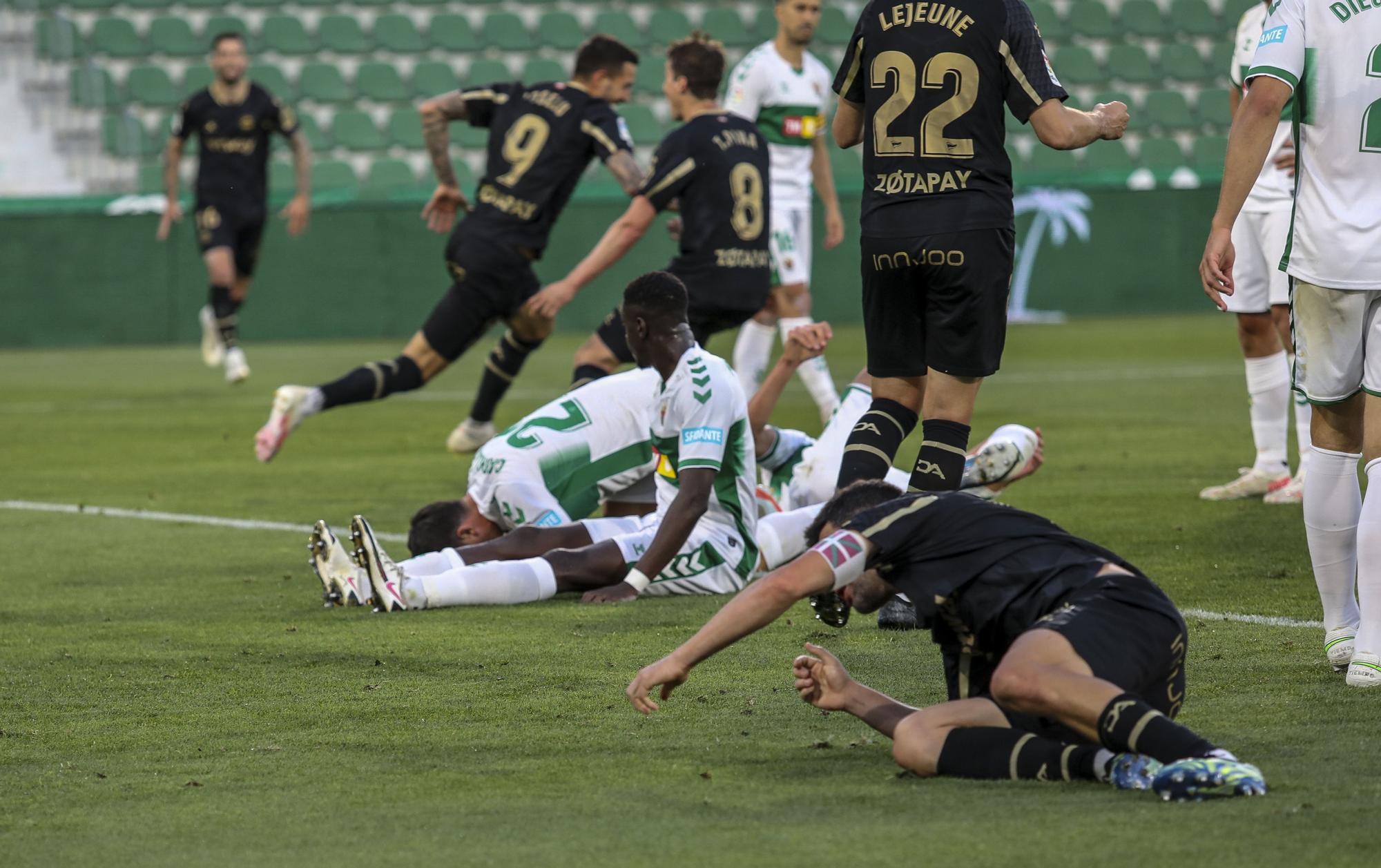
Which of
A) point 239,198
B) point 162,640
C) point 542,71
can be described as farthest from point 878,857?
point 542,71

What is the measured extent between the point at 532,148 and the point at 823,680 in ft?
19.9

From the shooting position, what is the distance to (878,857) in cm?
324

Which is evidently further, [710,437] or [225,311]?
[225,311]

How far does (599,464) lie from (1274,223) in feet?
10.6

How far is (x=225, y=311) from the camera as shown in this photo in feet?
51.2

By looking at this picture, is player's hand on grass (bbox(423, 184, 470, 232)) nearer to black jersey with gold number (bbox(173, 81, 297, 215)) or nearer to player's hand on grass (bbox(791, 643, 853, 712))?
player's hand on grass (bbox(791, 643, 853, 712))

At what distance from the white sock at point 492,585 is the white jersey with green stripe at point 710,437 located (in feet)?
1.50

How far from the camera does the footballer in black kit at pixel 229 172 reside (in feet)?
51.7

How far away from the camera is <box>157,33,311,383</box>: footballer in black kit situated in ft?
51.7

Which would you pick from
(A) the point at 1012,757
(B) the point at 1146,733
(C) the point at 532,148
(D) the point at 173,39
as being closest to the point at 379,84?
(D) the point at 173,39

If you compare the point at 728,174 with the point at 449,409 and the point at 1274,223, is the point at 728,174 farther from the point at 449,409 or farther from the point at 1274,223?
the point at 449,409

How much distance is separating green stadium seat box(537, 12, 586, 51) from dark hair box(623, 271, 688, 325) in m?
19.6

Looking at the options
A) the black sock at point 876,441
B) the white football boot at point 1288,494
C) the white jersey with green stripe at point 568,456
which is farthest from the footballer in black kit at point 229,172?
the black sock at point 876,441

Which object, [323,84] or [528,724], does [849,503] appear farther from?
[323,84]
